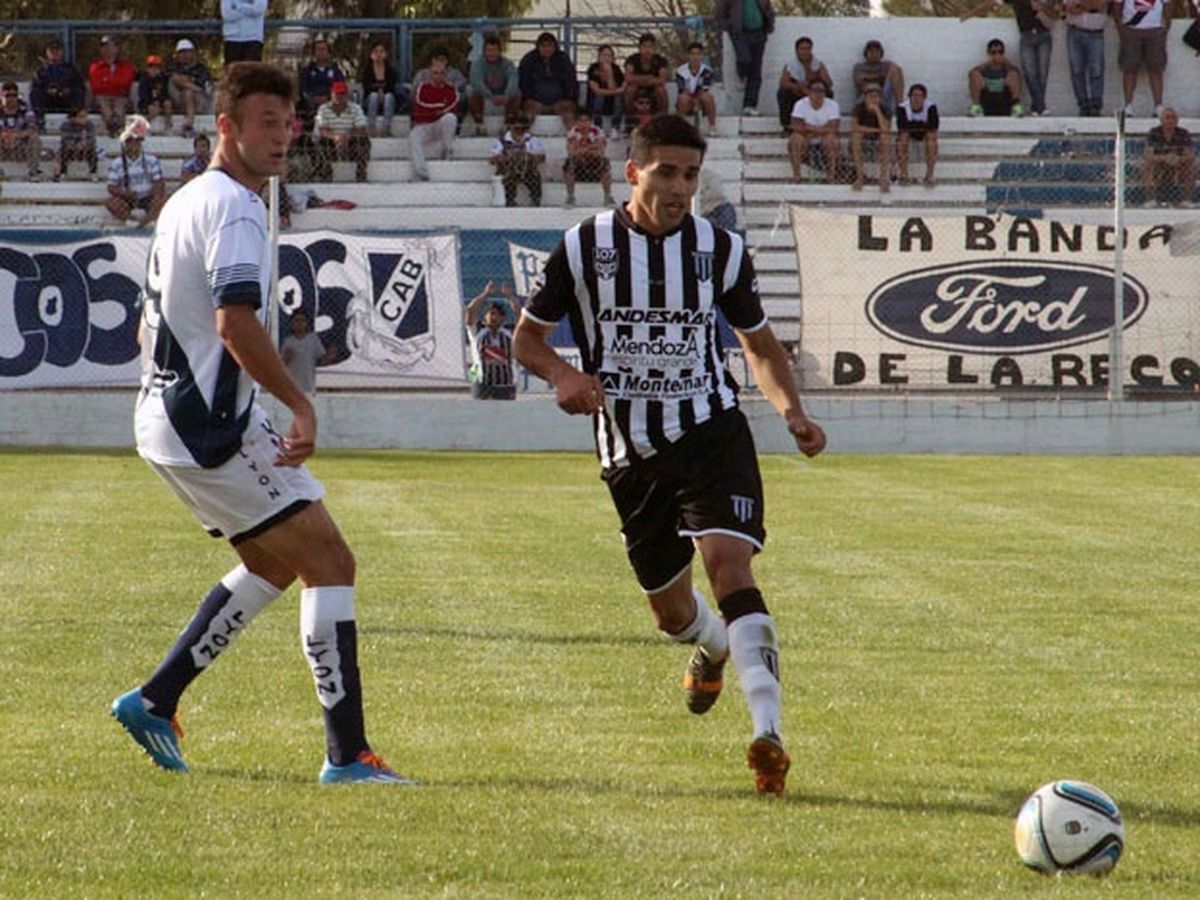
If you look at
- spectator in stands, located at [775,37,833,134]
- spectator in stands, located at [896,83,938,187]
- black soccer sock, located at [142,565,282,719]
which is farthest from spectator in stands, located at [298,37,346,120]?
black soccer sock, located at [142,565,282,719]

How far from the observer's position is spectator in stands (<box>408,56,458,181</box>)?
28.5m

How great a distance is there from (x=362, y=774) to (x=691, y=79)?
23514 mm

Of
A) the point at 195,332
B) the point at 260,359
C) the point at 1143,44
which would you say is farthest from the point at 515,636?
the point at 1143,44

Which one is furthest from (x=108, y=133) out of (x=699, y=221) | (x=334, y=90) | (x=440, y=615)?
(x=699, y=221)

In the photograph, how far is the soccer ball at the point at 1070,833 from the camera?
16.5 feet

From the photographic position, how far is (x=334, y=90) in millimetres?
27312

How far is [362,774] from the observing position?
6074mm

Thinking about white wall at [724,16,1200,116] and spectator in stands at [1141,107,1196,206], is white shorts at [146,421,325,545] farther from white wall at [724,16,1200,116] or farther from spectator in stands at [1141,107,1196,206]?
white wall at [724,16,1200,116]

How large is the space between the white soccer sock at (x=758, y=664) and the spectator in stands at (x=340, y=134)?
2184cm

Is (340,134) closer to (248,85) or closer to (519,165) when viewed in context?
(519,165)

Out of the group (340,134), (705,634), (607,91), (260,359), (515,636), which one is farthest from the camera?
(607,91)

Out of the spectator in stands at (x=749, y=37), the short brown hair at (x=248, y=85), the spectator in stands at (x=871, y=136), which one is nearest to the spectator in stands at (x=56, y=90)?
the spectator in stands at (x=749, y=37)

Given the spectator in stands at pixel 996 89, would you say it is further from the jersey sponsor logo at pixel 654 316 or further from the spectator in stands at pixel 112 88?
the jersey sponsor logo at pixel 654 316

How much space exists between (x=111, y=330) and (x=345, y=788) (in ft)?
62.3
